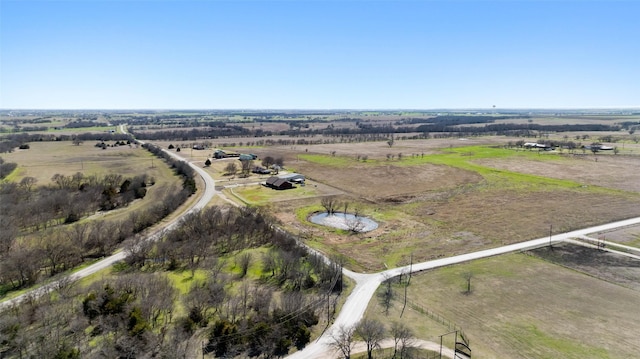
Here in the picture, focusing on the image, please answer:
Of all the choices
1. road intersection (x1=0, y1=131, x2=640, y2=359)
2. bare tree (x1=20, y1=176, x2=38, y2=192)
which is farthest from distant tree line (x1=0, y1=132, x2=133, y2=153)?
road intersection (x1=0, y1=131, x2=640, y2=359)

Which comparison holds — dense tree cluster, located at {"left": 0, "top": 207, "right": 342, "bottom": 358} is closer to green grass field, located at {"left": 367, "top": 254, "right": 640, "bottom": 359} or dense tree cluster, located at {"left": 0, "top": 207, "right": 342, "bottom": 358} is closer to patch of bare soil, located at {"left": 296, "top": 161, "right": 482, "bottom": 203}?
green grass field, located at {"left": 367, "top": 254, "right": 640, "bottom": 359}

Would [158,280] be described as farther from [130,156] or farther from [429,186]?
[130,156]

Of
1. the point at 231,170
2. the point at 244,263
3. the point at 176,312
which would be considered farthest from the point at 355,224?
the point at 231,170

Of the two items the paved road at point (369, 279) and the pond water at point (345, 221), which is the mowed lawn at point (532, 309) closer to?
the paved road at point (369, 279)

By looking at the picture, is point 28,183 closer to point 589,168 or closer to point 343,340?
point 343,340

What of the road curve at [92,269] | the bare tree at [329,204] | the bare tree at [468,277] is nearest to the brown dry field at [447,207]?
the bare tree at [329,204]
